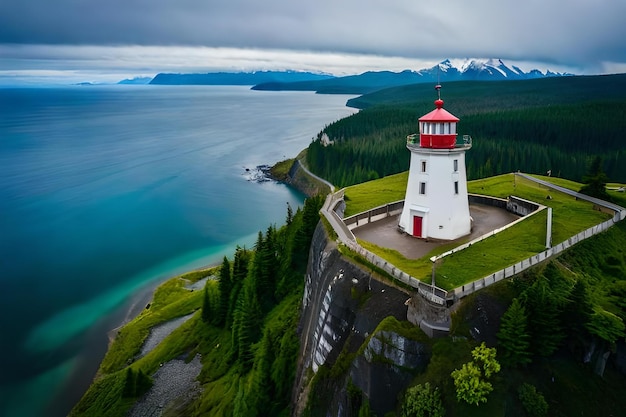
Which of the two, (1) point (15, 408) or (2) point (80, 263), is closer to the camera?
(1) point (15, 408)

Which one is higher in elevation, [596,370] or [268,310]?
[596,370]

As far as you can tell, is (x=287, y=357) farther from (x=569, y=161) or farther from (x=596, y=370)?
(x=569, y=161)

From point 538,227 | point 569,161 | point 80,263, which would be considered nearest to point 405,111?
point 569,161

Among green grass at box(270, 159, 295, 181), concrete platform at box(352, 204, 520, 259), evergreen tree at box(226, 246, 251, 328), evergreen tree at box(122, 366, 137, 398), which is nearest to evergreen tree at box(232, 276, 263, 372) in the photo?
evergreen tree at box(226, 246, 251, 328)

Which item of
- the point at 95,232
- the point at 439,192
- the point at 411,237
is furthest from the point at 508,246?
the point at 95,232

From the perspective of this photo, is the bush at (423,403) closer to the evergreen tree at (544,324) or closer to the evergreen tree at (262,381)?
the evergreen tree at (544,324)

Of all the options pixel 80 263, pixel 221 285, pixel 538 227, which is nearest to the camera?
pixel 538 227

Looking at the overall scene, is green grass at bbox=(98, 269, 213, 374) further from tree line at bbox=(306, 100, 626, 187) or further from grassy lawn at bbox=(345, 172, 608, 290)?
tree line at bbox=(306, 100, 626, 187)

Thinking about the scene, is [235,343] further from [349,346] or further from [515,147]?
[515,147]

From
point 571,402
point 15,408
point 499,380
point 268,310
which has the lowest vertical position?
point 15,408
